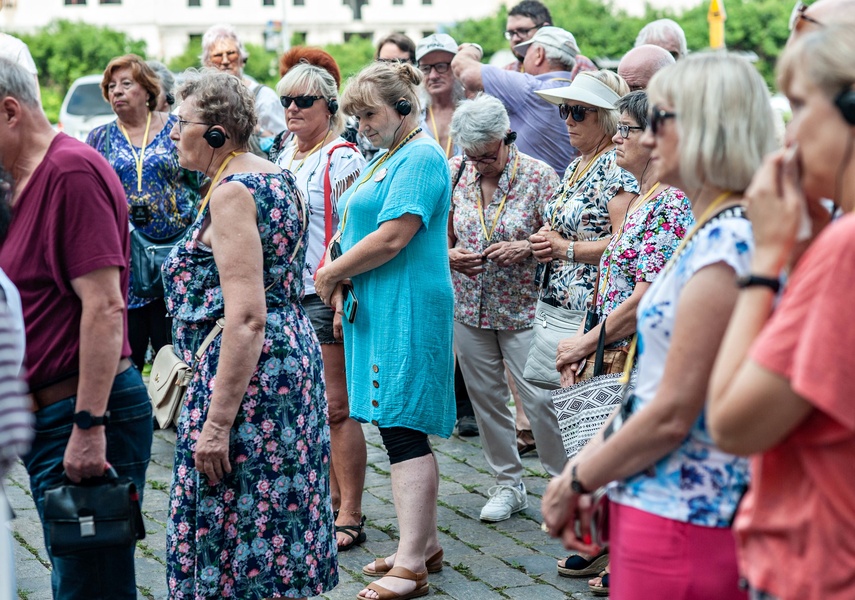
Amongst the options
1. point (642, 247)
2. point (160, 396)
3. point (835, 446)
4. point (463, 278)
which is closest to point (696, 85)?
point (835, 446)

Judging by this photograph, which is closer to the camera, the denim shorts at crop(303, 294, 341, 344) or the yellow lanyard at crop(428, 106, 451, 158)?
the denim shorts at crop(303, 294, 341, 344)

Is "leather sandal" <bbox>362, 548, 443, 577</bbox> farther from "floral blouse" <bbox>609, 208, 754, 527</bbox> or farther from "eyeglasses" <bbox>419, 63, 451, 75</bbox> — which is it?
"eyeglasses" <bbox>419, 63, 451, 75</bbox>

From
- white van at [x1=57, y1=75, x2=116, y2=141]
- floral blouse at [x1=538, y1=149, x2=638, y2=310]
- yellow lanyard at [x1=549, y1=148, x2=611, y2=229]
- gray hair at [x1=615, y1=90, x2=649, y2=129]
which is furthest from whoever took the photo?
white van at [x1=57, y1=75, x2=116, y2=141]

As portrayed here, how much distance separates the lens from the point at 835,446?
1.85m

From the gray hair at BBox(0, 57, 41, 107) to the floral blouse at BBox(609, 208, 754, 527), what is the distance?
197 cm

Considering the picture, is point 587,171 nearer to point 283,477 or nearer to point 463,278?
point 463,278

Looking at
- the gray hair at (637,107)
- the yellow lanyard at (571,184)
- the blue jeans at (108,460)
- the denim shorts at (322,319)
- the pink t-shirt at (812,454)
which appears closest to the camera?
the pink t-shirt at (812,454)

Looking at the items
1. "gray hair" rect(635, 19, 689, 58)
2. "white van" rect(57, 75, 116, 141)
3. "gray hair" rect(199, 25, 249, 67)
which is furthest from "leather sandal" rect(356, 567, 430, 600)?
"white van" rect(57, 75, 116, 141)

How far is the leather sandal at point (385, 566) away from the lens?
4664 mm

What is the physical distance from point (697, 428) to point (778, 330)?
511 millimetres

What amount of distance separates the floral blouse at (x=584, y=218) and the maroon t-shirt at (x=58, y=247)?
211cm

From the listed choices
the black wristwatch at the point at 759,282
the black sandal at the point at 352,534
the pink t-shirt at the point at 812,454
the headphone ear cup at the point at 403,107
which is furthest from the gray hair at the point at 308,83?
the pink t-shirt at the point at 812,454

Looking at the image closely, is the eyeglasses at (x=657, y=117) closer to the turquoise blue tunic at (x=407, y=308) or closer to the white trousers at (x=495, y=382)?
the turquoise blue tunic at (x=407, y=308)

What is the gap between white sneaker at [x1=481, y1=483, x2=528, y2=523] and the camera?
534 centimetres
